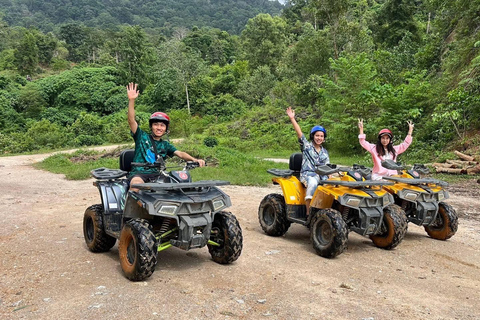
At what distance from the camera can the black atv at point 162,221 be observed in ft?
14.0

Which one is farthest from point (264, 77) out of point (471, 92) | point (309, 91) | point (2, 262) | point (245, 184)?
point (2, 262)

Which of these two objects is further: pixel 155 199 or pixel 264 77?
pixel 264 77

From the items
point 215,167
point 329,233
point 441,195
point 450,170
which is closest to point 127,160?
point 329,233

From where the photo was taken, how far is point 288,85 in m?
35.1

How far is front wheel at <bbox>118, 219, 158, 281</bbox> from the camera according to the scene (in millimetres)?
4117

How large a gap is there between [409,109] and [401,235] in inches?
589

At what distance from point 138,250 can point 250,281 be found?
124cm

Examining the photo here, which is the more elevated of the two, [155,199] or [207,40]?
[207,40]

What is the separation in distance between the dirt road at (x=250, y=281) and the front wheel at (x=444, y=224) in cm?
19

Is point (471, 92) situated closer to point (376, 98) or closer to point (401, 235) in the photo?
point (376, 98)

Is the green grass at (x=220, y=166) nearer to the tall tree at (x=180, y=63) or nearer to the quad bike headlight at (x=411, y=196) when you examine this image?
the quad bike headlight at (x=411, y=196)

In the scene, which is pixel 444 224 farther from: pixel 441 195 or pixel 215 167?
pixel 215 167

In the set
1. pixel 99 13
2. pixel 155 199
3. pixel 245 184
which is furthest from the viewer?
pixel 99 13

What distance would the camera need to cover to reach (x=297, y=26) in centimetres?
6162
